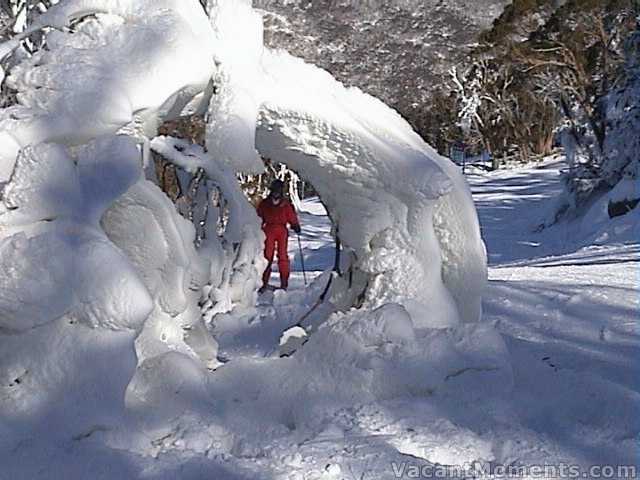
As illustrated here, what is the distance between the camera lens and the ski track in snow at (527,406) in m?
3.08

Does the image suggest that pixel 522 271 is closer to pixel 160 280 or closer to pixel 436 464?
pixel 160 280

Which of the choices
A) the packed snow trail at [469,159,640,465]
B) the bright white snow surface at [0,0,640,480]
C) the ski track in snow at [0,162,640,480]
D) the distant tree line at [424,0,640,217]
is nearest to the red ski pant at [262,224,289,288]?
the packed snow trail at [469,159,640,465]

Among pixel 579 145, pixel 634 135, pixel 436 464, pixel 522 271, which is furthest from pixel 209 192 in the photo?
pixel 579 145

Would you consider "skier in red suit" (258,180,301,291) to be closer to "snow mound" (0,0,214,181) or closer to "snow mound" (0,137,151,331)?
"snow mound" (0,0,214,181)

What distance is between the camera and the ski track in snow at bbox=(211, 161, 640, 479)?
308 centimetres

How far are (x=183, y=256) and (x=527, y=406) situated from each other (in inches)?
66.1

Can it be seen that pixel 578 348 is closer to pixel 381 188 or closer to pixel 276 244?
pixel 381 188

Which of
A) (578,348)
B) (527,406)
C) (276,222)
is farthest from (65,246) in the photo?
(276,222)

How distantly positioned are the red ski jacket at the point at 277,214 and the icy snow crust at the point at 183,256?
540cm

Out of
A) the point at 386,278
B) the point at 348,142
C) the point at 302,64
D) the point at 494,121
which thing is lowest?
the point at 494,121

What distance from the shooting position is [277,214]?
10180 mm

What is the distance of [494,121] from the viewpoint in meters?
36.4

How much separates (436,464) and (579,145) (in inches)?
761

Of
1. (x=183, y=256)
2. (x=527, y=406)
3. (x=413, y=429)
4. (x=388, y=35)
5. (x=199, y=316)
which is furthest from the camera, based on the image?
(x=388, y=35)
